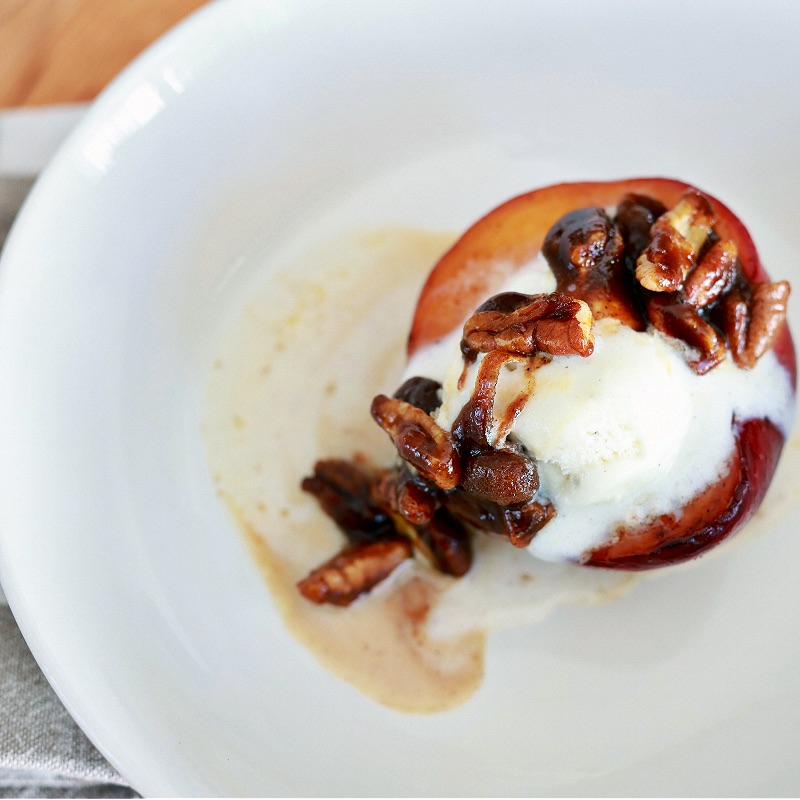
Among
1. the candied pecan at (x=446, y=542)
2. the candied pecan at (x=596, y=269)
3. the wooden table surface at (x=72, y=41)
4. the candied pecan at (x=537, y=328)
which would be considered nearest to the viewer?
the candied pecan at (x=537, y=328)

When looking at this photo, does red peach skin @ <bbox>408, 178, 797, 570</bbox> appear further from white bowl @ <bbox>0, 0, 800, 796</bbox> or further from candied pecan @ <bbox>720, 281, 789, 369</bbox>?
white bowl @ <bbox>0, 0, 800, 796</bbox>

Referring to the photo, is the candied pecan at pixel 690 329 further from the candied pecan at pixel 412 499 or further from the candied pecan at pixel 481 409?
the candied pecan at pixel 412 499

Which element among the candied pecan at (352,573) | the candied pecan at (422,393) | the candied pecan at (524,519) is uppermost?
the candied pecan at (422,393)

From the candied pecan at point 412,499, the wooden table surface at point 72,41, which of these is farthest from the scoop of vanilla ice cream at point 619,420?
the wooden table surface at point 72,41

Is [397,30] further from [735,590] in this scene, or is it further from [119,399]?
[735,590]

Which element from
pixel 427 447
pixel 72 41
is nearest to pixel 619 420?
pixel 427 447

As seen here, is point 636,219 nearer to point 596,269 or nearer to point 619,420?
point 596,269

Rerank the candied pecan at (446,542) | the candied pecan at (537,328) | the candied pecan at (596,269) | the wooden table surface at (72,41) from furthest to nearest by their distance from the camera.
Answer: the wooden table surface at (72,41) < the candied pecan at (446,542) < the candied pecan at (596,269) < the candied pecan at (537,328)
